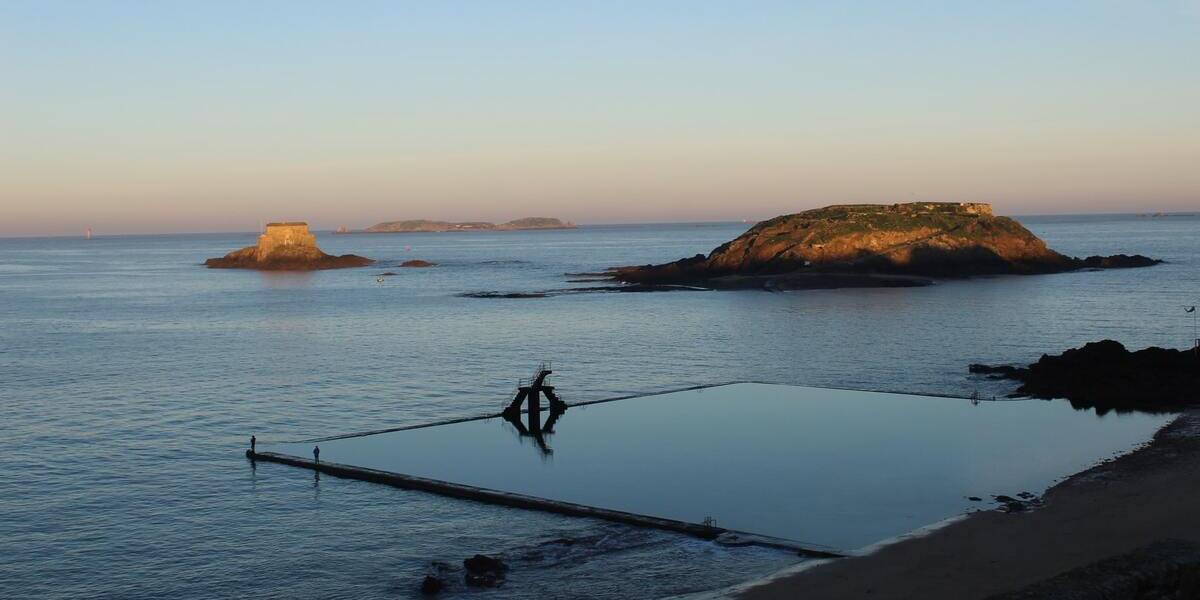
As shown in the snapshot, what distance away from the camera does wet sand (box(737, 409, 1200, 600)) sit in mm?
21328

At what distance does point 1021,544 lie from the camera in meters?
23.8

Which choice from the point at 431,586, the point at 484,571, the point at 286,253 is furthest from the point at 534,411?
the point at 286,253

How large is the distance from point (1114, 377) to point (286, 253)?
140m

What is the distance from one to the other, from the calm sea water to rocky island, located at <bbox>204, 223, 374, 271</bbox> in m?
43.6

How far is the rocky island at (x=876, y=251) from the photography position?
11856 cm

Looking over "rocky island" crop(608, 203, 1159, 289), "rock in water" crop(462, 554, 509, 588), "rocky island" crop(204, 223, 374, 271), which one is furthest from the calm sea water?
"rocky island" crop(204, 223, 374, 271)

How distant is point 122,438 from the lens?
38594mm

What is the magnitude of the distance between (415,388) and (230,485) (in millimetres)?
18111

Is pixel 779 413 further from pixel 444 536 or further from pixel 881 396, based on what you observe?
pixel 444 536

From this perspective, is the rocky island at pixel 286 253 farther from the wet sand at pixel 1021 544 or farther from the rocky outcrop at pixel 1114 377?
the wet sand at pixel 1021 544

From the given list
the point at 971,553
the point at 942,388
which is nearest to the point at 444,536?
the point at 971,553

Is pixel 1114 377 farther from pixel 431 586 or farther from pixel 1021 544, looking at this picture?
pixel 431 586

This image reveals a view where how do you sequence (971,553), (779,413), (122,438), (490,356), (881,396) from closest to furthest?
1. (971,553)
2. (122,438)
3. (779,413)
4. (881,396)
5. (490,356)

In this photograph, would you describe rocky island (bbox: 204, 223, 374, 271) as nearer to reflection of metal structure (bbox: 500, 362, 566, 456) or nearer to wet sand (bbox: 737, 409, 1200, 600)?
reflection of metal structure (bbox: 500, 362, 566, 456)
